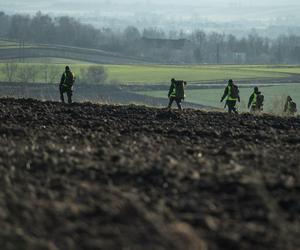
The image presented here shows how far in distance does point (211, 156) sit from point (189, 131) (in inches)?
178

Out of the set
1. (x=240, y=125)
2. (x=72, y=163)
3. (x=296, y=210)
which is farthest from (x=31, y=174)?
(x=240, y=125)

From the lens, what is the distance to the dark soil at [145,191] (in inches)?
296

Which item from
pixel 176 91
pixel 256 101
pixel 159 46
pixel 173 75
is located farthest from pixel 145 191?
pixel 159 46

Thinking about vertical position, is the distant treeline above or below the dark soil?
above

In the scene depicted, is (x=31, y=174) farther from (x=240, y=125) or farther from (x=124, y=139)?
(x=240, y=125)

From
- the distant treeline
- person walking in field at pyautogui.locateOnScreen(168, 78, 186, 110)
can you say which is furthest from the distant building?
person walking in field at pyautogui.locateOnScreen(168, 78, 186, 110)

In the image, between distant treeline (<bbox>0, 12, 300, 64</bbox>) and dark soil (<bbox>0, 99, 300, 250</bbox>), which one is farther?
distant treeline (<bbox>0, 12, 300, 64</bbox>)

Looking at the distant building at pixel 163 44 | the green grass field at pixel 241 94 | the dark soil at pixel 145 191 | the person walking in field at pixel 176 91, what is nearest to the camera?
the dark soil at pixel 145 191

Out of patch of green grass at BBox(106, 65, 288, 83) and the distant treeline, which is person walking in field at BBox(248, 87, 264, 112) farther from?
the distant treeline

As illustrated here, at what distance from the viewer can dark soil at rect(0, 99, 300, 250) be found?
24.7 ft

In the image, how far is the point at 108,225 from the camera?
7.79 m

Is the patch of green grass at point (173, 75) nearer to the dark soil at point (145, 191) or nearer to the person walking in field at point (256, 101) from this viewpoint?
the person walking in field at point (256, 101)

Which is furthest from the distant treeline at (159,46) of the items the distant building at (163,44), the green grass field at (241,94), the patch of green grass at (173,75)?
the green grass field at (241,94)

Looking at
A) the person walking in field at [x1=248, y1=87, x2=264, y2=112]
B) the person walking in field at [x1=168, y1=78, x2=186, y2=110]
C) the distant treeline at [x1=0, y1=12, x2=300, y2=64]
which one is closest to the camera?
the person walking in field at [x1=168, y1=78, x2=186, y2=110]
